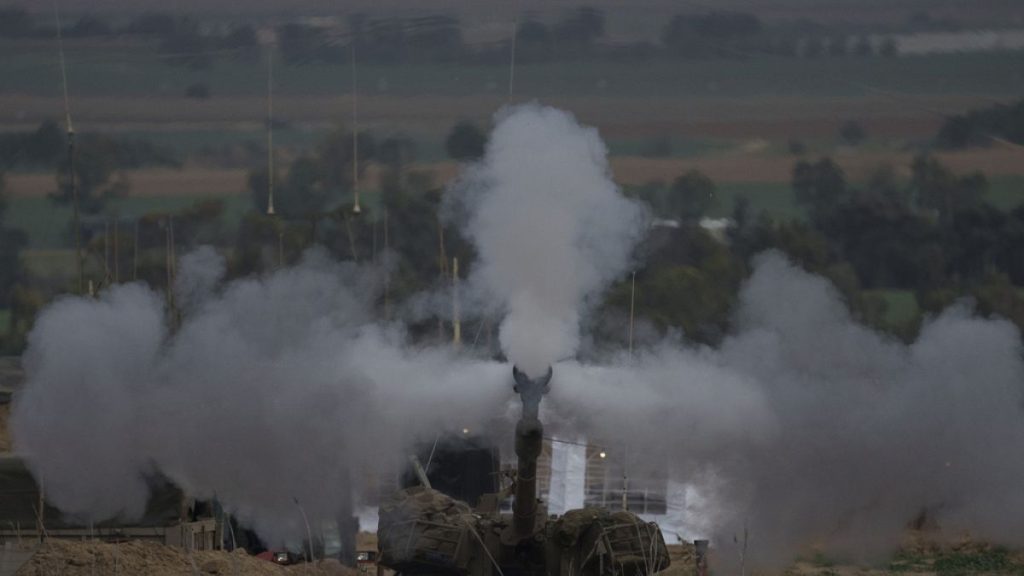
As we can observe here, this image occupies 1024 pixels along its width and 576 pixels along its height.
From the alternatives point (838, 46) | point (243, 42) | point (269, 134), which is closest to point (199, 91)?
point (243, 42)

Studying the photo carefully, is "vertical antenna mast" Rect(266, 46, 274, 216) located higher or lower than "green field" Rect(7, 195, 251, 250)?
higher

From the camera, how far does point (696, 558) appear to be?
2262cm


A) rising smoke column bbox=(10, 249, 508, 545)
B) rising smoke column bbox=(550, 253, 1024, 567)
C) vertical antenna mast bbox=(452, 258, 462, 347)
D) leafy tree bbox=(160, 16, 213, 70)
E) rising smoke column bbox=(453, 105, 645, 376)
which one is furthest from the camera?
leafy tree bbox=(160, 16, 213, 70)

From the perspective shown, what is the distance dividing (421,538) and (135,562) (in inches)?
121

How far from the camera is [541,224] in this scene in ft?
66.1

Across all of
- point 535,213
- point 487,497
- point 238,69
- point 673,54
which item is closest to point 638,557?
point 487,497

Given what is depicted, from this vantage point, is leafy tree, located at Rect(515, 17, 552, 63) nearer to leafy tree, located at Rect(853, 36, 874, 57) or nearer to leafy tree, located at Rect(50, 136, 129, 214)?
leafy tree, located at Rect(853, 36, 874, 57)

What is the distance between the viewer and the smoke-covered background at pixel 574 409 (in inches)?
842

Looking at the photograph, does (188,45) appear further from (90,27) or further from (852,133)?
(852,133)

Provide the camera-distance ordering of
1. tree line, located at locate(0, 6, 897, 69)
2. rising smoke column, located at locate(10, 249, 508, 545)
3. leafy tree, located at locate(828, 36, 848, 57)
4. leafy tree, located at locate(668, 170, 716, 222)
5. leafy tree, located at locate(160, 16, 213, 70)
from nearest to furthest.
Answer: rising smoke column, located at locate(10, 249, 508, 545) → leafy tree, located at locate(828, 36, 848, 57) → tree line, located at locate(0, 6, 897, 69) → leafy tree, located at locate(668, 170, 716, 222) → leafy tree, located at locate(160, 16, 213, 70)

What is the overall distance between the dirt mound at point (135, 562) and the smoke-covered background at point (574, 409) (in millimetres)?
927

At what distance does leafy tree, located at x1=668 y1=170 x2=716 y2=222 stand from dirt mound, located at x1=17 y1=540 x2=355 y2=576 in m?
12.4

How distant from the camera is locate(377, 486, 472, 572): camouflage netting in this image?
65.6 ft

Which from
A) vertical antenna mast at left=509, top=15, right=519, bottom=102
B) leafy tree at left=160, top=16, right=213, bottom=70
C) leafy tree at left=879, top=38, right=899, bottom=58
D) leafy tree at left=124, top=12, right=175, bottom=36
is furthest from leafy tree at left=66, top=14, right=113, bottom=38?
leafy tree at left=879, top=38, right=899, bottom=58
